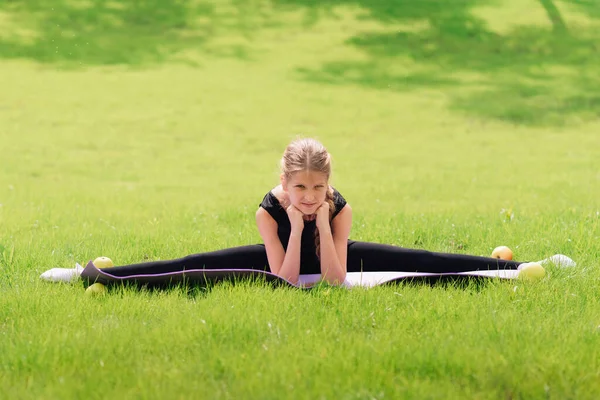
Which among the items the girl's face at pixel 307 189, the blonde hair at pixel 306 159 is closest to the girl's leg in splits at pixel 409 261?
the girl's face at pixel 307 189

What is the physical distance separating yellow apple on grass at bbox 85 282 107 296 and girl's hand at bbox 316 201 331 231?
Result: 1.53 metres

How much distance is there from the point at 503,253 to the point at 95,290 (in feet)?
11.0

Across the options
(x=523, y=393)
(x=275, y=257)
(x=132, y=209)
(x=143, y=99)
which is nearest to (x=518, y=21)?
(x=143, y=99)

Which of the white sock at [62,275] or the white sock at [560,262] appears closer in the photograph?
the white sock at [62,275]

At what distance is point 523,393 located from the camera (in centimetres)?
404

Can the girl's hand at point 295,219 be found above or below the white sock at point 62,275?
above

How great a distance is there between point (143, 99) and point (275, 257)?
44.0 ft

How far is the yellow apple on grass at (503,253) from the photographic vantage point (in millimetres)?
7191

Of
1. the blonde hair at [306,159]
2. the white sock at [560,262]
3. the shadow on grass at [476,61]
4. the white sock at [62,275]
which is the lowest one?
the shadow on grass at [476,61]

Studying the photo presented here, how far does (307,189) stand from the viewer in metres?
5.91

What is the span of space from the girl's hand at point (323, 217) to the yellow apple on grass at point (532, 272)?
142 centimetres

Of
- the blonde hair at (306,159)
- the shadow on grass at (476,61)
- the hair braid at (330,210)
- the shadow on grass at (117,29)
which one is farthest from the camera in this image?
the shadow on grass at (117,29)

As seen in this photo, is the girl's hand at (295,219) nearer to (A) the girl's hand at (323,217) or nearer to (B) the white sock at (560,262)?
(A) the girl's hand at (323,217)

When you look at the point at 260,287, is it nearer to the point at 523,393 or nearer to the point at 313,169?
the point at 313,169
